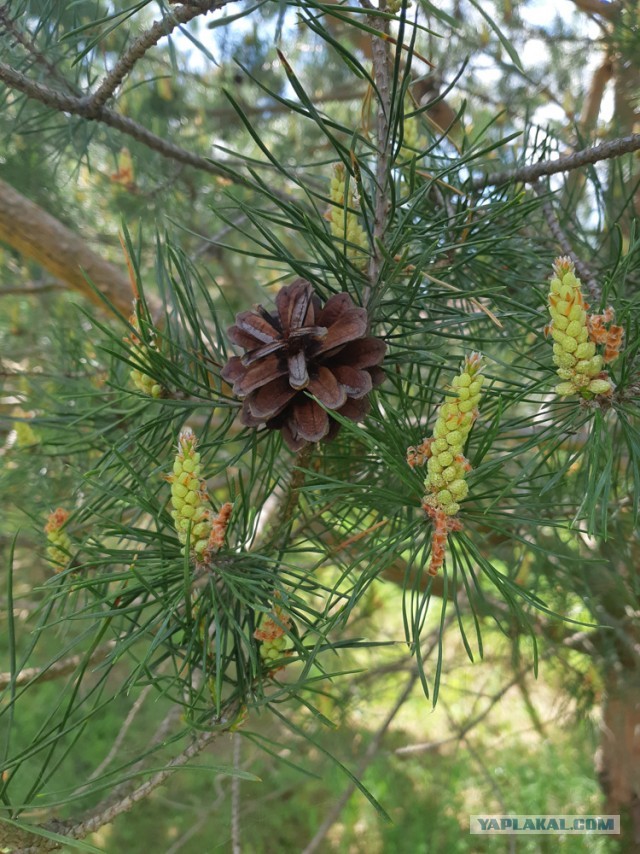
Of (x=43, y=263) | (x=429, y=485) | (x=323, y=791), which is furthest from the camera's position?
(x=323, y=791)

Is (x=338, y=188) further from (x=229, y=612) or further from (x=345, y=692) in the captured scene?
(x=345, y=692)

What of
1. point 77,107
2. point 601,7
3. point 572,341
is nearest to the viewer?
point 572,341

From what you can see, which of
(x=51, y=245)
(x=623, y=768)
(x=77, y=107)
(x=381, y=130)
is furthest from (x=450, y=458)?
(x=623, y=768)

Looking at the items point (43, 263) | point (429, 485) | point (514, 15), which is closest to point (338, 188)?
point (429, 485)

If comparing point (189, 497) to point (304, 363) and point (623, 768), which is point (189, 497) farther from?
point (623, 768)

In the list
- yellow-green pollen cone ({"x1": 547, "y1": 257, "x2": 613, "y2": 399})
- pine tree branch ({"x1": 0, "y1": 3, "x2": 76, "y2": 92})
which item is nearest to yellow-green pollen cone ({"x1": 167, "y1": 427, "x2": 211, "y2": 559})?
yellow-green pollen cone ({"x1": 547, "y1": 257, "x2": 613, "y2": 399})

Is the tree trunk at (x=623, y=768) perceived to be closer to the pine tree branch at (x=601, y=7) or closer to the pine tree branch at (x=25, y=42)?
the pine tree branch at (x=601, y=7)
